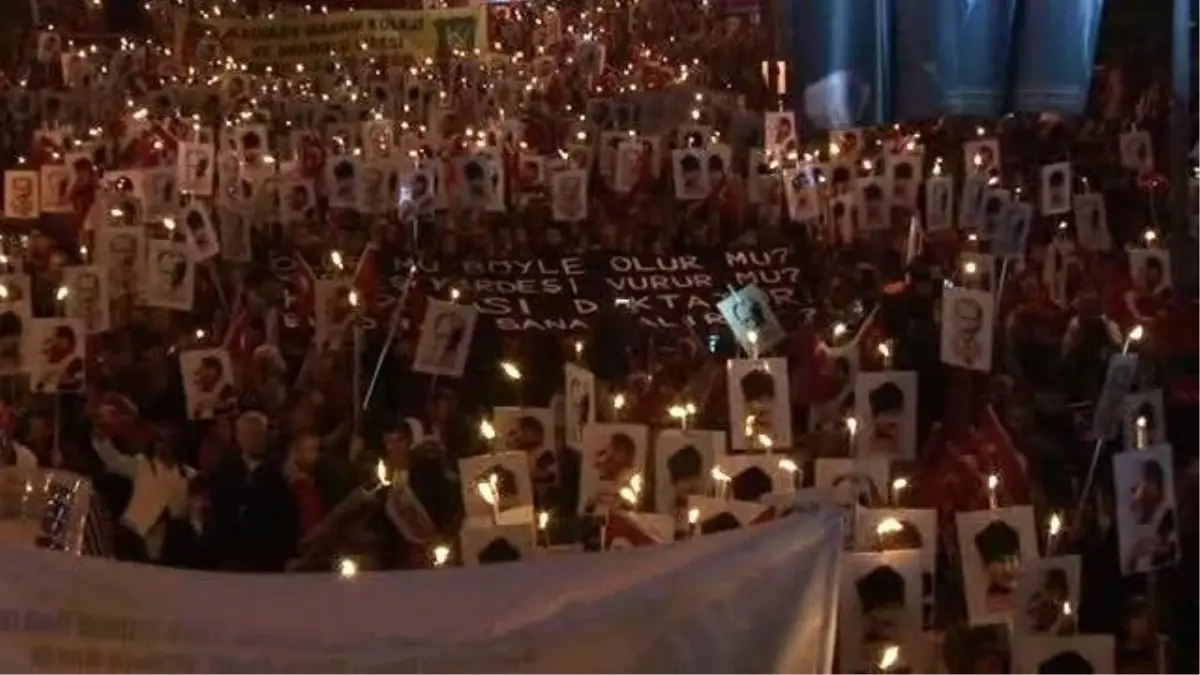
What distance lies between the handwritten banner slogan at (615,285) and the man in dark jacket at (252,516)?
4.22 m

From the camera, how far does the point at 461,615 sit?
4.46m

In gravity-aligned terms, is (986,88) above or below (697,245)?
above

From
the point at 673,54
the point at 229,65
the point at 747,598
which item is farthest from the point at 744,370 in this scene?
the point at 673,54

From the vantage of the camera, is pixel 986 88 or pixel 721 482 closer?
pixel 721 482

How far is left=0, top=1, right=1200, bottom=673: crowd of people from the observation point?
320 inches

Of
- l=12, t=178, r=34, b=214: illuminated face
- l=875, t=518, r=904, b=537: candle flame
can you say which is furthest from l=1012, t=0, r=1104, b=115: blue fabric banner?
l=12, t=178, r=34, b=214: illuminated face

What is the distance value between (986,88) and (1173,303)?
50.2 inches

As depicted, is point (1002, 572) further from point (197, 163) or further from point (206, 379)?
point (197, 163)

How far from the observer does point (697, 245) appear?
14.7 meters

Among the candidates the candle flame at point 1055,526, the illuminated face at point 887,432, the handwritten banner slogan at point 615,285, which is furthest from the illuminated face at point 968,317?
the handwritten banner slogan at point 615,285

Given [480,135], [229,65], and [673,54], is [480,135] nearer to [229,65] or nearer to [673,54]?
[229,65]

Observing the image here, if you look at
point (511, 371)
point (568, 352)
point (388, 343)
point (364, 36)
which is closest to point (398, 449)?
point (511, 371)

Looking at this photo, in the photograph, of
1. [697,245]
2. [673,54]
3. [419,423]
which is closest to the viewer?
[419,423]

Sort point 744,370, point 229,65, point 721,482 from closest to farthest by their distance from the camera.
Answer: point 721,482, point 744,370, point 229,65
